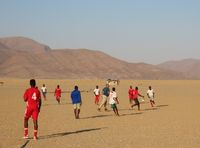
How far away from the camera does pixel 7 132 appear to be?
15578 millimetres

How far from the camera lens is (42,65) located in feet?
640

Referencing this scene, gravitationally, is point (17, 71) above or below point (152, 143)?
above

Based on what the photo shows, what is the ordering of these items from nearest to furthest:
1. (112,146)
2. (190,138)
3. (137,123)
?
1. (112,146)
2. (190,138)
3. (137,123)

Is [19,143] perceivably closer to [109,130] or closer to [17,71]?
[109,130]

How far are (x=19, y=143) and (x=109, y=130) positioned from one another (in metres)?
4.22

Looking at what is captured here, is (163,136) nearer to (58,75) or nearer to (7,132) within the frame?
(7,132)

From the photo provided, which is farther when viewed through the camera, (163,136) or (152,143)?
(163,136)

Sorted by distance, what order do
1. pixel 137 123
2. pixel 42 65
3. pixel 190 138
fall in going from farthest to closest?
1. pixel 42 65
2. pixel 137 123
3. pixel 190 138

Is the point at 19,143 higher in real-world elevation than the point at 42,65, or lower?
lower

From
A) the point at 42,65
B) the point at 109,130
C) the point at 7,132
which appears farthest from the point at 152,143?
the point at 42,65

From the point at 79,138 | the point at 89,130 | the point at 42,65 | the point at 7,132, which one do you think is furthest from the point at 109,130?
the point at 42,65

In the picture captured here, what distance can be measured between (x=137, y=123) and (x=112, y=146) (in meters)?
6.77

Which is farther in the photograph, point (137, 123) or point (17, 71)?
point (17, 71)

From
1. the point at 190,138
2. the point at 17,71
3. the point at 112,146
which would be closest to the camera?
the point at 112,146
